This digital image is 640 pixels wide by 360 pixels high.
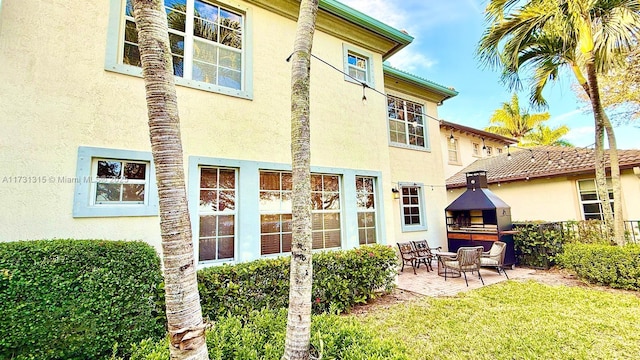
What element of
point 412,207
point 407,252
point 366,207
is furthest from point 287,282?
point 412,207

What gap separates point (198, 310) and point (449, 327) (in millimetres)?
4378

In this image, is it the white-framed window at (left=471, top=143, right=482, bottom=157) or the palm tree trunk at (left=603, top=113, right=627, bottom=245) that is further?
the white-framed window at (left=471, top=143, right=482, bottom=157)

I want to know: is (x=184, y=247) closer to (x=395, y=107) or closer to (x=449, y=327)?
(x=449, y=327)

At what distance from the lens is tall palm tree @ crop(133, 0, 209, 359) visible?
1.89m

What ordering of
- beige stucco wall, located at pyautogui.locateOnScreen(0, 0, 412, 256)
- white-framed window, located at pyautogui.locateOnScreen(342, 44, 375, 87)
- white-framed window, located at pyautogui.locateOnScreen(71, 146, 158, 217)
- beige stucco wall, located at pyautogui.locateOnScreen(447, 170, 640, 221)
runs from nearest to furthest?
beige stucco wall, located at pyautogui.locateOnScreen(0, 0, 412, 256), white-framed window, located at pyautogui.locateOnScreen(71, 146, 158, 217), white-framed window, located at pyautogui.locateOnScreen(342, 44, 375, 87), beige stucco wall, located at pyautogui.locateOnScreen(447, 170, 640, 221)

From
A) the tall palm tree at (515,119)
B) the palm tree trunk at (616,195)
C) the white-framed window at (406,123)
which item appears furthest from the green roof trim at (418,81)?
the tall palm tree at (515,119)

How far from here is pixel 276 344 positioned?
2777 mm

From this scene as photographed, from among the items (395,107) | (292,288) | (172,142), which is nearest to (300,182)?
(292,288)

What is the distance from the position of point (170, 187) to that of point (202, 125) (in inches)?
154

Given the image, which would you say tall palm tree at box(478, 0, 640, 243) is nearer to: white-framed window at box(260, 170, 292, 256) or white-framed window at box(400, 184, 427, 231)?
white-framed window at box(400, 184, 427, 231)

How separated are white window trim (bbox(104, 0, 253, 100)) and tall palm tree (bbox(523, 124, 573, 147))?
2963 centimetres

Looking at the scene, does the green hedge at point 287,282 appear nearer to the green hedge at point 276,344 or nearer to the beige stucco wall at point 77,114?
the green hedge at point 276,344

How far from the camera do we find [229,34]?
20.3 ft

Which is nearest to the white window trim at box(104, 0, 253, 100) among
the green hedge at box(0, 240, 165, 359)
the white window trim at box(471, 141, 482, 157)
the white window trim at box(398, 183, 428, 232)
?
the green hedge at box(0, 240, 165, 359)
